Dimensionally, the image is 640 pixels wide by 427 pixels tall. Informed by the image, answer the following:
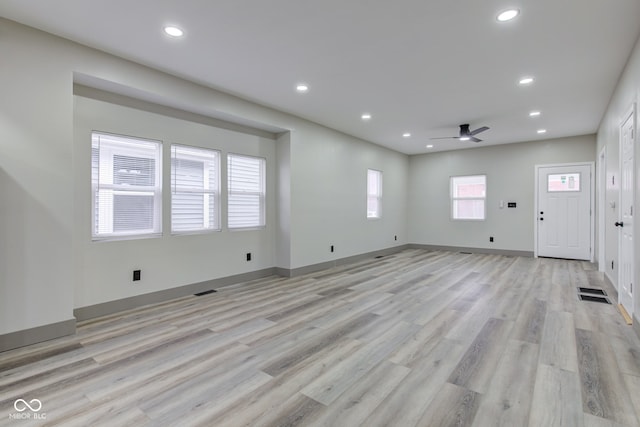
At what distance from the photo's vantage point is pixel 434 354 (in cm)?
254

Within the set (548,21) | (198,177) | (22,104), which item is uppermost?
(548,21)

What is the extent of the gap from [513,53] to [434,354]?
3.02 metres

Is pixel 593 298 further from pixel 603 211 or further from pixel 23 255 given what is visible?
pixel 23 255

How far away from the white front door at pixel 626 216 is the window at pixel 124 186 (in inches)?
206

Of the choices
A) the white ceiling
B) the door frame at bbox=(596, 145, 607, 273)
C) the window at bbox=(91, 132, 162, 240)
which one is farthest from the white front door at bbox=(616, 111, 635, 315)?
the window at bbox=(91, 132, 162, 240)

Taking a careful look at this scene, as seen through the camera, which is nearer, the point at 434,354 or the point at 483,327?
the point at 434,354

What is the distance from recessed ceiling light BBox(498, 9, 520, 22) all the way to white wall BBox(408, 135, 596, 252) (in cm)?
582

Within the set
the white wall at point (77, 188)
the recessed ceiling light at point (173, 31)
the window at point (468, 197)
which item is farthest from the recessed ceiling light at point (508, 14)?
the window at point (468, 197)

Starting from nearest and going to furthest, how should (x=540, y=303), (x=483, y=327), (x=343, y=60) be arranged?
(x=483, y=327) → (x=343, y=60) → (x=540, y=303)

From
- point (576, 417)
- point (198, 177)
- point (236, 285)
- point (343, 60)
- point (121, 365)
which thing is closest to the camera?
point (576, 417)

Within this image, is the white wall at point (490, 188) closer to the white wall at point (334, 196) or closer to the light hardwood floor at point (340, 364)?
the white wall at point (334, 196)

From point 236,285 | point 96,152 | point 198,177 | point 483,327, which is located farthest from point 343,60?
point 236,285

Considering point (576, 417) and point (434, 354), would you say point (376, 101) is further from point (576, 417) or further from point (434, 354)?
point (576, 417)

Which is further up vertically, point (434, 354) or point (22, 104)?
point (22, 104)
